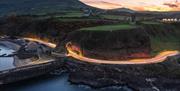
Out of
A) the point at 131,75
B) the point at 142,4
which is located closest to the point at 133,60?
the point at 131,75

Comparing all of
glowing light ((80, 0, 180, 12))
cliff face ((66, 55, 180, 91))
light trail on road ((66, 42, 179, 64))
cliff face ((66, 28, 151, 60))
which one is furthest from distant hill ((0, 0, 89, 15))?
cliff face ((66, 55, 180, 91))

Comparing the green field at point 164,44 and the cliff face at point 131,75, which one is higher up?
the green field at point 164,44

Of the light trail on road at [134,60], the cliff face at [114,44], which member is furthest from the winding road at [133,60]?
the cliff face at [114,44]

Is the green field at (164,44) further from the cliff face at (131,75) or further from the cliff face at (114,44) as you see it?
the cliff face at (131,75)

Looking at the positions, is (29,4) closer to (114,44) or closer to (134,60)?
(114,44)

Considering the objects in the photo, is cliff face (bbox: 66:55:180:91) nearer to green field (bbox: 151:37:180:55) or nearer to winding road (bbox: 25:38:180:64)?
winding road (bbox: 25:38:180:64)
